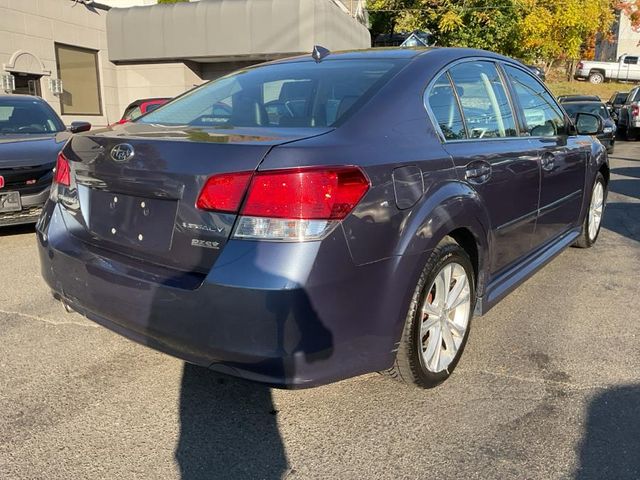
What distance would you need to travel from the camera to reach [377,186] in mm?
2420

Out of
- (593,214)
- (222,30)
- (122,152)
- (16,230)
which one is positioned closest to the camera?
(122,152)

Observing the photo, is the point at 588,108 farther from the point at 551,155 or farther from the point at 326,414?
the point at 326,414

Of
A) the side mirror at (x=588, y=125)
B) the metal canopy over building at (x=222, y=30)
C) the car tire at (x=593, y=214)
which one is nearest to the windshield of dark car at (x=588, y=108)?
the metal canopy over building at (x=222, y=30)

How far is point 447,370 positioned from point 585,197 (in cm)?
279

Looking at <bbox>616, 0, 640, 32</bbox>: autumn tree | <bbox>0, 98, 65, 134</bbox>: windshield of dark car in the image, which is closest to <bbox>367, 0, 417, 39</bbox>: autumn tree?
<bbox>0, 98, 65, 134</bbox>: windshield of dark car

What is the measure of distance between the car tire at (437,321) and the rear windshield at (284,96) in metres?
0.85

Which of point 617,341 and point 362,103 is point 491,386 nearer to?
point 617,341

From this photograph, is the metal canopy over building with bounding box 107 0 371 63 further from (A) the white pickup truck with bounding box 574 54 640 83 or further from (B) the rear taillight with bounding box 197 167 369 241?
(A) the white pickup truck with bounding box 574 54 640 83

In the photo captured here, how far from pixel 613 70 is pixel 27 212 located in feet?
147

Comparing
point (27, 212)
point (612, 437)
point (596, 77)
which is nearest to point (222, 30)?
point (27, 212)

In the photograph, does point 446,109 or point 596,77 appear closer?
point 446,109

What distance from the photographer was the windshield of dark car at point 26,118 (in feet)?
23.2

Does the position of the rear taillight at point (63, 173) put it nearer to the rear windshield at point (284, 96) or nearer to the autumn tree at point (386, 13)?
the rear windshield at point (284, 96)

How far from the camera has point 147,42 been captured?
69.8 ft
